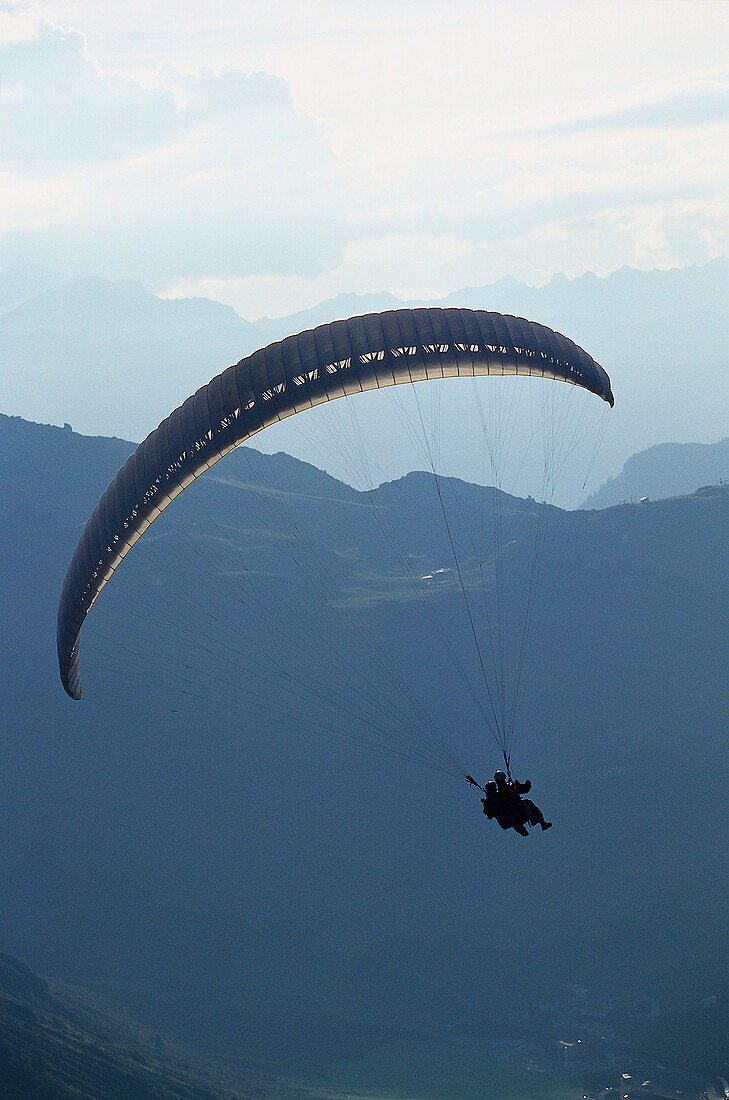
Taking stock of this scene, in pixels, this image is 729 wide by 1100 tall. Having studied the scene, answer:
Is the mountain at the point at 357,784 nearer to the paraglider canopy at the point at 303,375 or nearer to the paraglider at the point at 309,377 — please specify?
the paraglider at the point at 309,377

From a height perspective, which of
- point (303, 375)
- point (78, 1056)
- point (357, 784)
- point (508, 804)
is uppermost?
point (357, 784)

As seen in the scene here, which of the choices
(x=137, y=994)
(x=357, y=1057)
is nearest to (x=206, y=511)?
(x=137, y=994)

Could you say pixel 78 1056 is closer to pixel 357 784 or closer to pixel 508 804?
pixel 508 804

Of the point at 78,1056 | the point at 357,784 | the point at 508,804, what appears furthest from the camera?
the point at 357,784

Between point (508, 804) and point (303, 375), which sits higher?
point (303, 375)

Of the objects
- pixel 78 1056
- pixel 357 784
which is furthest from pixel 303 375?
pixel 357 784

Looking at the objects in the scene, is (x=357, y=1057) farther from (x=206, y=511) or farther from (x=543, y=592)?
(x=206, y=511)

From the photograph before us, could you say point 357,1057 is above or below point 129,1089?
above

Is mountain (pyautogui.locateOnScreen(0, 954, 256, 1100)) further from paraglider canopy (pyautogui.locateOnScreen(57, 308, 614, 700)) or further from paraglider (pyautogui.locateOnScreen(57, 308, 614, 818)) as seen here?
paraglider canopy (pyautogui.locateOnScreen(57, 308, 614, 700))

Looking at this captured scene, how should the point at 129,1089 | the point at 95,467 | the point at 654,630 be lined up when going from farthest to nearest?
the point at 95,467 < the point at 654,630 < the point at 129,1089

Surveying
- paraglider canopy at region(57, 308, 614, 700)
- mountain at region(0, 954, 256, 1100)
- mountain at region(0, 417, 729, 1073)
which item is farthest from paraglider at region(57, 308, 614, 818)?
mountain at region(0, 417, 729, 1073)
